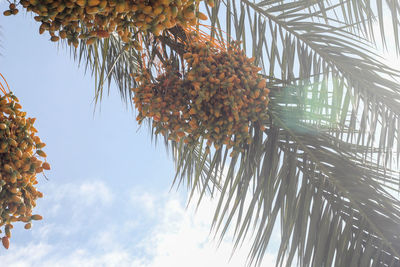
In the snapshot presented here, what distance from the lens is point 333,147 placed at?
2.11 metres

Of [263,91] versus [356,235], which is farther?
[356,235]

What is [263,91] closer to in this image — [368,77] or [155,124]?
[155,124]

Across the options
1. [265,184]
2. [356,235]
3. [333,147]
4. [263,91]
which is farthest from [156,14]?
[356,235]

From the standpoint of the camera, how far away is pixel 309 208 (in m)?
2.04

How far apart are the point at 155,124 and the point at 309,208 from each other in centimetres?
90

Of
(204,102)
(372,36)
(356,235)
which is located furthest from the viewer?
(372,36)

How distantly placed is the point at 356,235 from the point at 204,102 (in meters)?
1.04

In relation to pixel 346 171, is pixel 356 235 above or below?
below

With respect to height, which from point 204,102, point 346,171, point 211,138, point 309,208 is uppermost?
point 204,102

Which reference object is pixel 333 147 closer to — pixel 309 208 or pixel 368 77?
pixel 309 208

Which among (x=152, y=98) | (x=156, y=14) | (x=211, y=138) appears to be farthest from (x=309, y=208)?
(x=156, y=14)

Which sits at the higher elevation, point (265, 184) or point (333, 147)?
point (333, 147)

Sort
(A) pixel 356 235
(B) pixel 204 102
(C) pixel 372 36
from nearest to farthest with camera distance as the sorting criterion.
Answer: (B) pixel 204 102 < (A) pixel 356 235 < (C) pixel 372 36

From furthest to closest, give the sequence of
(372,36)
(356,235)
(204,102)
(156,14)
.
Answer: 1. (372,36)
2. (356,235)
3. (204,102)
4. (156,14)
